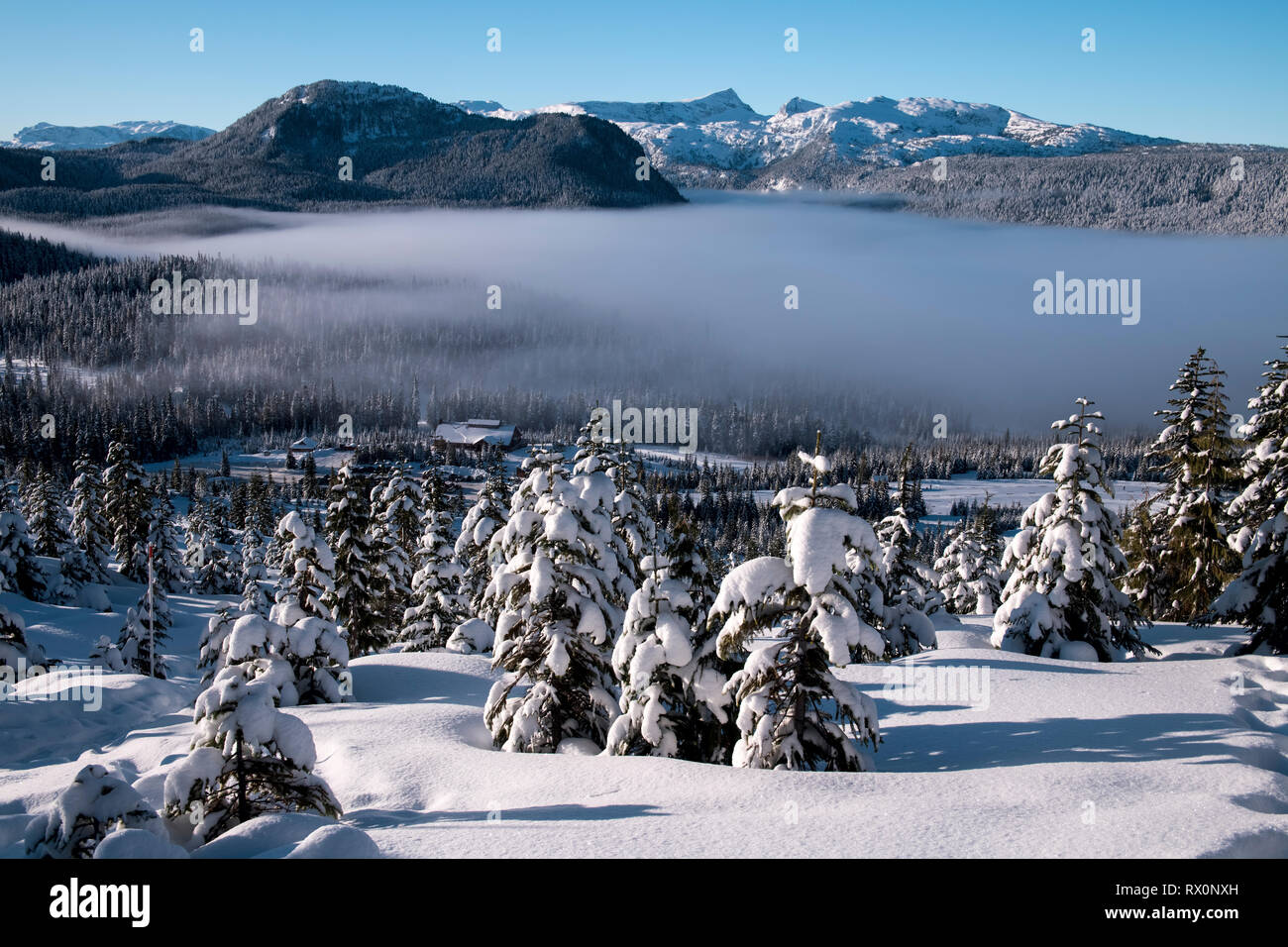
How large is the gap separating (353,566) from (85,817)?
26.7 meters

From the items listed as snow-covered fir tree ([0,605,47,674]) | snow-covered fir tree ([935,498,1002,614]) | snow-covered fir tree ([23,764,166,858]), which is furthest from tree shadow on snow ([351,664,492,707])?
snow-covered fir tree ([935,498,1002,614])

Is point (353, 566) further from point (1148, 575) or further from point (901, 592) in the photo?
point (1148, 575)

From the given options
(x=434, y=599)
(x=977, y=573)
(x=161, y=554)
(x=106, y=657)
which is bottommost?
(x=161, y=554)

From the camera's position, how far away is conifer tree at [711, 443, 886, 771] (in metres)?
11.4

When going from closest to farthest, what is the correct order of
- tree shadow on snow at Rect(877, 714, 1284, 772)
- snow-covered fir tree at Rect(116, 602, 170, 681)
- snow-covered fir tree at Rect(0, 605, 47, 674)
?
tree shadow on snow at Rect(877, 714, 1284, 772), snow-covered fir tree at Rect(0, 605, 47, 674), snow-covered fir tree at Rect(116, 602, 170, 681)

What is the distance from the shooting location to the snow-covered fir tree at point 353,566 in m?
32.7

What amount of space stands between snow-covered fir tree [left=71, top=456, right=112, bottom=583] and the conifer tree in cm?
5916

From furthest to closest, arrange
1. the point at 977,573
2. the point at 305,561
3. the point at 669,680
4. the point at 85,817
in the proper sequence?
1. the point at 977,573
2. the point at 305,561
3. the point at 669,680
4. the point at 85,817

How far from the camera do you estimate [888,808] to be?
9578 millimetres

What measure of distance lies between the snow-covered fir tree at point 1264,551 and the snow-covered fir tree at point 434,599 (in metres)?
29.5

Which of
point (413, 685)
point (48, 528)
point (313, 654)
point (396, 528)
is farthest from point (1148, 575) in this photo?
point (48, 528)

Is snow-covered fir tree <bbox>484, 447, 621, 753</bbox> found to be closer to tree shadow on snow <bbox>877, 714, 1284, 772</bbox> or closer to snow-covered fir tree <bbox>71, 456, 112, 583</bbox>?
tree shadow on snow <bbox>877, 714, 1284, 772</bbox>

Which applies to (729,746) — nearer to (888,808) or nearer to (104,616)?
(888,808)

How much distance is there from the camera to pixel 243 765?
9266mm
